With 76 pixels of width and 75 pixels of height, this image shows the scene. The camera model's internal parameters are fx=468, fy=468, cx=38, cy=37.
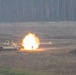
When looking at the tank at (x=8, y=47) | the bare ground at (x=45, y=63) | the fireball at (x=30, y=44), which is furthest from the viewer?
the fireball at (x=30, y=44)

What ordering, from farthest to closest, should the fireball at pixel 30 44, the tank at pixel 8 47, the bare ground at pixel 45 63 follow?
the fireball at pixel 30 44, the tank at pixel 8 47, the bare ground at pixel 45 63

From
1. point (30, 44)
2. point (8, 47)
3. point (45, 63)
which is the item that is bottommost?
point (45, 63)

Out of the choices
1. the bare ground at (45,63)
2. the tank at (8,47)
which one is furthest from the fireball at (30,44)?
the bare ground at (45,63)

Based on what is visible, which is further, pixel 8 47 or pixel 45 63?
pixel 8 47

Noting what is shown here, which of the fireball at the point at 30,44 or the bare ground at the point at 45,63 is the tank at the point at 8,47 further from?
the bare ground at the point at 45,63

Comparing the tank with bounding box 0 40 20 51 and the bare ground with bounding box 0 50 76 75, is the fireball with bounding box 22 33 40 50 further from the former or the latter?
the bare ground with bounding box 0 50 76 75

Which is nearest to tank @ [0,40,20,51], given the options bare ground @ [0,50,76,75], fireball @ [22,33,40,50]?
fireball @ [22,33,40,50]

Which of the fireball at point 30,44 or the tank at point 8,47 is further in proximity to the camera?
the fireball at point 30,44

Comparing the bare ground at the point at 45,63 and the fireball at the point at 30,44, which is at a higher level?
the fireball at the point at 30,44

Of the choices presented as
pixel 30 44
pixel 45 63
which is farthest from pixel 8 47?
pixel 45 63

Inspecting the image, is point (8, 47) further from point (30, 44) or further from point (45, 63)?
point (45, 63)
